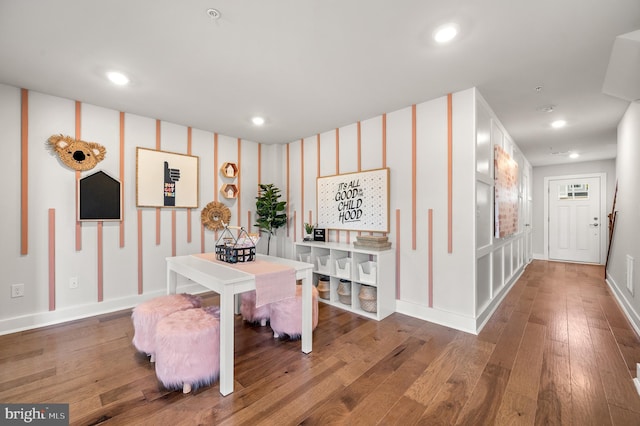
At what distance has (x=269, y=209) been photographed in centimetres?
439

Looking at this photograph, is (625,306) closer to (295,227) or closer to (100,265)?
(295,227)

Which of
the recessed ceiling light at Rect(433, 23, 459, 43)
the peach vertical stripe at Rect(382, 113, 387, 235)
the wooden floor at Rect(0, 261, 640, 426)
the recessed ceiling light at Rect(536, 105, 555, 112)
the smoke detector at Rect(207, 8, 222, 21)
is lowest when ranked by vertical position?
the wooden floor at Rect(0, 261, 640, 426)

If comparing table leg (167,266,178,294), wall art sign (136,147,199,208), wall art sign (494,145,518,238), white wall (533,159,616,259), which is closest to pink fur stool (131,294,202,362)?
table leg (167,266,178,294)

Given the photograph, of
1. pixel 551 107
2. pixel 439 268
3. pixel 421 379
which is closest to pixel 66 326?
pixel 421 379

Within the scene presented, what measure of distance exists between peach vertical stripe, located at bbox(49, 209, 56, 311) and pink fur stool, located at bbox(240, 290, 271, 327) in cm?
189

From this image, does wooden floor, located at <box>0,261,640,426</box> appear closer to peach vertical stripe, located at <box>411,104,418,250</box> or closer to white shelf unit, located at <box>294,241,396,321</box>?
white shelf unit, located at <box>294,241,396,321</box>

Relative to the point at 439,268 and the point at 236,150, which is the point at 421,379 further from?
the point at 236,150

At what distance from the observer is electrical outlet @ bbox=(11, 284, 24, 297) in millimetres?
2643

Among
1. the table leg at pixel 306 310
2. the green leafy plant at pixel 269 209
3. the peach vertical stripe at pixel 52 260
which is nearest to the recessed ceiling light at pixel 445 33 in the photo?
the table leg at pixel 306 310

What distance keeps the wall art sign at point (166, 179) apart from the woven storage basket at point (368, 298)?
249cm

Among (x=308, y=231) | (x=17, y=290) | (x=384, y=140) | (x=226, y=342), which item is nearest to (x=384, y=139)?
(x=384, y=140)

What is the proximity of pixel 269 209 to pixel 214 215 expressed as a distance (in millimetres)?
821

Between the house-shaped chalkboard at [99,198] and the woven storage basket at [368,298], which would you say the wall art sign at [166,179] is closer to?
the house-shaped chalkboard at [99,198]

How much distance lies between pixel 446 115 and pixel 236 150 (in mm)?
2951
